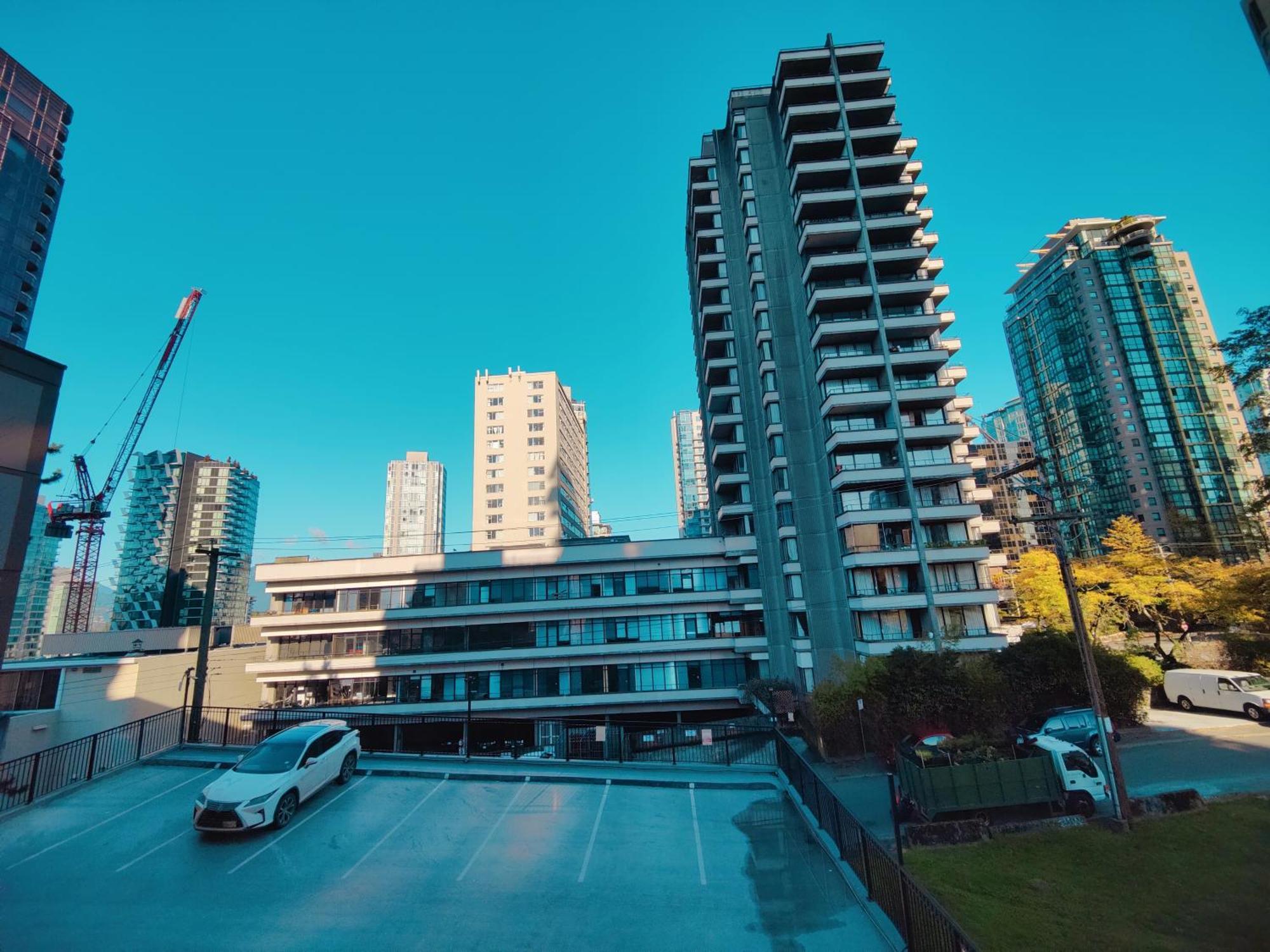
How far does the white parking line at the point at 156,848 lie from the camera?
11.5 m

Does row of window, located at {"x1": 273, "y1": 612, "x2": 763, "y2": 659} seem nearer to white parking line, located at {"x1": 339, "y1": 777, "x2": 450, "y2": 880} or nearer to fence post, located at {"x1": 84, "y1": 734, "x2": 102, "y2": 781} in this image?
white parking line, located at {"x1": 339, "y1": 777, "x2": 450, "y2": 880}

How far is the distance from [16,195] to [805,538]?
108 metres

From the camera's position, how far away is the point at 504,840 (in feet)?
41.1

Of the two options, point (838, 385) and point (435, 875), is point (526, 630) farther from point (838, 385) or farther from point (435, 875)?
point (435, 875)

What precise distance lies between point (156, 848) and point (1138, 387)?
12471cm

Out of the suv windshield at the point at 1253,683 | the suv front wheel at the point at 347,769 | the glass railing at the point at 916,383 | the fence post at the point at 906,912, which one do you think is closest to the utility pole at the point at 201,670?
the suv front wheel at the point at 347,769

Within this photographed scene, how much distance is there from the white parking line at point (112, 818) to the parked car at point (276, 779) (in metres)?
2.44

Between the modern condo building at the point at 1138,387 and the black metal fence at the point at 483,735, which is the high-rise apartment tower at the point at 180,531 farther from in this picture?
the modern condo building at the point at 1138,387

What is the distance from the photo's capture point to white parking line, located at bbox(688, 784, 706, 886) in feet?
36.1

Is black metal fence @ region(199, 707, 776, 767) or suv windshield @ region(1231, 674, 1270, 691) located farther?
black metal fence @ region(199, 707, 776, 767)

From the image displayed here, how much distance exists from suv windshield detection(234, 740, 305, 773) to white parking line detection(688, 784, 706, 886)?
32.4 ft

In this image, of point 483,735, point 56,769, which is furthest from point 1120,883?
point 483,735

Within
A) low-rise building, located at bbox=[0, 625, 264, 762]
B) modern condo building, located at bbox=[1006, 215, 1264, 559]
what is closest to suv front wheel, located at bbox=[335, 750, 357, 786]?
low-rise building, located at bbox=[0, 625, 264, 762]

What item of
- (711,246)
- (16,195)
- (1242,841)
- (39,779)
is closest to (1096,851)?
(1242,841)
